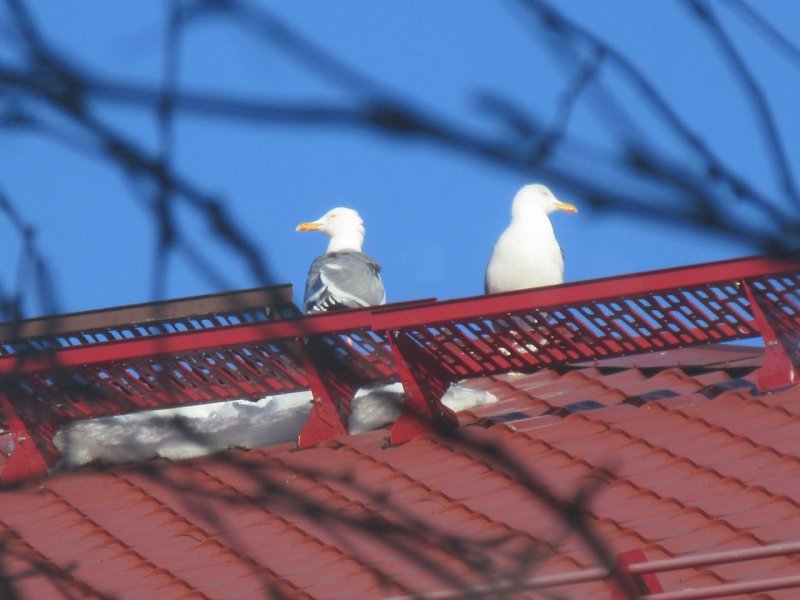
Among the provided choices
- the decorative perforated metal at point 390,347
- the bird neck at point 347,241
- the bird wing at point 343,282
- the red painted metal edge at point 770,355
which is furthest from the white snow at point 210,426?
the bird neck at point 347,241

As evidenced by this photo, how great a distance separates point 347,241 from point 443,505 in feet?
21.5

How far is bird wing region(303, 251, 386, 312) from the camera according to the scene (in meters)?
9.07

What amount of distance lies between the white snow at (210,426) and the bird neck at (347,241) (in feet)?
16.6

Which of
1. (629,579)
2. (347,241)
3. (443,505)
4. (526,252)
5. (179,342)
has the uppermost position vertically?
(347,241)

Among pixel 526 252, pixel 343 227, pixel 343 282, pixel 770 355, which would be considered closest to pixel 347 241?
pixel 343 227

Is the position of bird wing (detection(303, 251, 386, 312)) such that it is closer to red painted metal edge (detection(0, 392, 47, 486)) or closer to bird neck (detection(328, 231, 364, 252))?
bird neck (detection(328, 231, 364, 252))

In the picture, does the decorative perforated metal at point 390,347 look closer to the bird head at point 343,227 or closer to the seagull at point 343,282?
the seagull at point 343,282

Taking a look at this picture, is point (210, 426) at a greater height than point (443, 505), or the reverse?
point (210, 426)

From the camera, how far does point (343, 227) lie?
1152 cm

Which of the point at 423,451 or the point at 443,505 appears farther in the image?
the point at 423,451

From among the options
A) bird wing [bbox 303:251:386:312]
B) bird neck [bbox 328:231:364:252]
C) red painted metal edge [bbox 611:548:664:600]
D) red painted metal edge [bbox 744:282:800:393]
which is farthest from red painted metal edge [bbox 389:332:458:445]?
bird neck [bbox 328:231:364:252]

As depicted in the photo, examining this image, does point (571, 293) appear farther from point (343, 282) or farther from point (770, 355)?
point (343, 282)

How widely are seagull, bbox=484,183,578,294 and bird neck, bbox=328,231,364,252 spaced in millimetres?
2225

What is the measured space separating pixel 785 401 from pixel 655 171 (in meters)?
3.15
